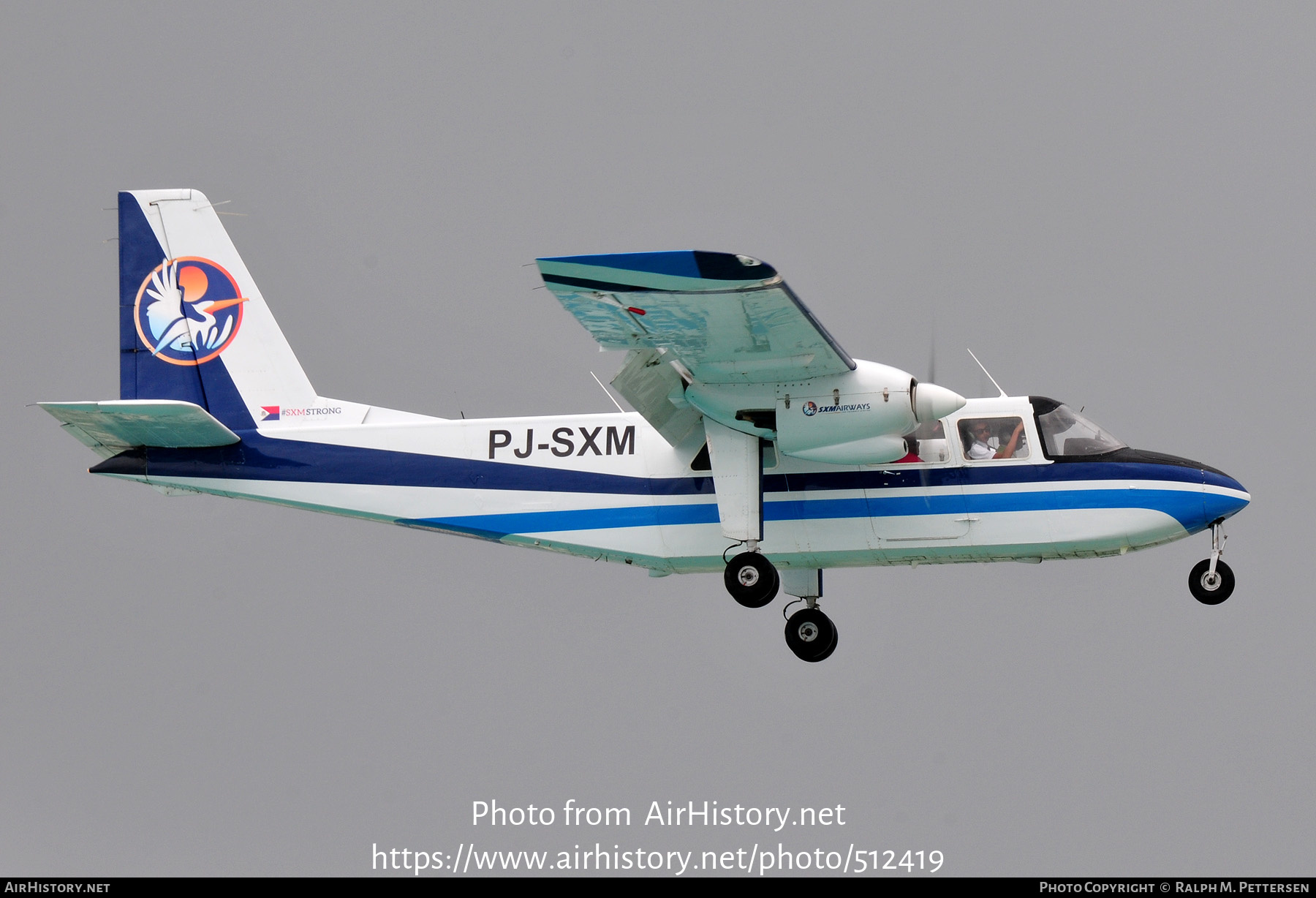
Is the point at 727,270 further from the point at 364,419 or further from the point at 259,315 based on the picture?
the point at 259,315

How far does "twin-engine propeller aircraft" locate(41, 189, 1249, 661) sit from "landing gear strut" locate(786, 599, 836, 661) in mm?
29

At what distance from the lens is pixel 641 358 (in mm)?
17188

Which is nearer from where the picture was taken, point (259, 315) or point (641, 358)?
point (641, 358)

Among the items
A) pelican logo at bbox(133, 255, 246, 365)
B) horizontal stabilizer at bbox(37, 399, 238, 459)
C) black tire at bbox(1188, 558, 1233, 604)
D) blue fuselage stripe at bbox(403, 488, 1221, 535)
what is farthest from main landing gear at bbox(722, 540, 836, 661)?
pelican logo at bbox(133, 255, 246, 365)

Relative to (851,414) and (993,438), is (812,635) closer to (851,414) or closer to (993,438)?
(993,438)

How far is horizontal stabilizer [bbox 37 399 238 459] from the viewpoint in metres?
18.3

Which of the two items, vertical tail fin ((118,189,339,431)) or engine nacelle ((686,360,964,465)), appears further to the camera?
vertical tail fin ((118,189,339,431))

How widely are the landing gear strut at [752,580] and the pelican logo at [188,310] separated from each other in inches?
277

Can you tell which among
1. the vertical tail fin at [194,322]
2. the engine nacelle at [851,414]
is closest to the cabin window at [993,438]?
the engine nacelle at [851,414]

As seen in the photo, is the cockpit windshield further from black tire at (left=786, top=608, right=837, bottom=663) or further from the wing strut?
black tire at (left=786, top=608, right=837, bottom=663)

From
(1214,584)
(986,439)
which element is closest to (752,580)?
(986,439)

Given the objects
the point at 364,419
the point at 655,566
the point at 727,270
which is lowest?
the point at 655,566
